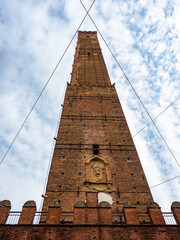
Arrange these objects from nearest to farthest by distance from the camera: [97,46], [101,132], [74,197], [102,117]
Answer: [74,197] → [101,132] → [102,117] → [97,46]

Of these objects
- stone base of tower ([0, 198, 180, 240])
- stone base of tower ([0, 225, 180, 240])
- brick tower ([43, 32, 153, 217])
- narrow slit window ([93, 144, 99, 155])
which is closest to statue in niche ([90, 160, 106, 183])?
brick tower ([43, 32, 153, 217])

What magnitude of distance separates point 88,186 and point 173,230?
370 centimetres

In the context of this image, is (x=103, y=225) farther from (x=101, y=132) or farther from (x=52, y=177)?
(x=101, y=132)

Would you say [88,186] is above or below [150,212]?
above

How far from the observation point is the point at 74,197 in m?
8.68

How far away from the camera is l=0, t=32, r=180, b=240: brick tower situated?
6.28 m

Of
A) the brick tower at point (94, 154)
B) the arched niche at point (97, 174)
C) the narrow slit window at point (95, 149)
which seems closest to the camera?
the brick tower at point (94, 154)

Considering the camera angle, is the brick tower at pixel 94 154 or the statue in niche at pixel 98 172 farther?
the statue in niche at pixel 98 172

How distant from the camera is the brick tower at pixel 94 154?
29.2 feet

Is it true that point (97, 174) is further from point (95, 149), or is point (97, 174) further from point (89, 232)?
point (89, 232)

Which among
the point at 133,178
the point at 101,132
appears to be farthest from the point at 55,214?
the point at 101,132

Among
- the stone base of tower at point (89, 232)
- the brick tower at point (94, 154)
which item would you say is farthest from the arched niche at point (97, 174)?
the stone base of tower at point (89, 232)

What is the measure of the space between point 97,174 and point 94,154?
1.32 meters

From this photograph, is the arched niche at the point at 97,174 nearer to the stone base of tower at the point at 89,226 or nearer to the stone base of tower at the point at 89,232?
the stone base of tower at the point at 89,226
